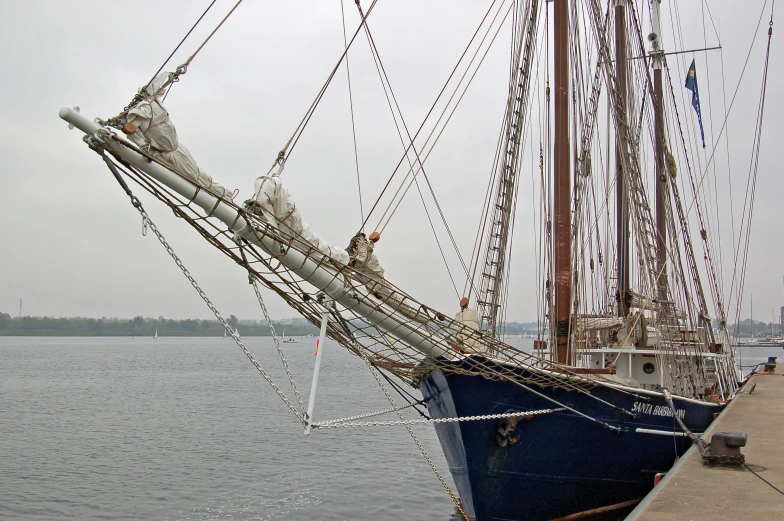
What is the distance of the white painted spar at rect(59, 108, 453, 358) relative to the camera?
7.27 metres

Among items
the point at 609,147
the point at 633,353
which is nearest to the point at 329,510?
the point at 633,353

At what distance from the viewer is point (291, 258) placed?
8.59 m

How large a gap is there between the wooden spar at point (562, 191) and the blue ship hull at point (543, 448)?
1.87 m

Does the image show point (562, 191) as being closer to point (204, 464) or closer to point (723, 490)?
point (723, 490)

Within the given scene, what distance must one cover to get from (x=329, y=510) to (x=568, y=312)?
7324mm

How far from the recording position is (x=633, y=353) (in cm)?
1426

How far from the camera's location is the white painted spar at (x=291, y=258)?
7.27m

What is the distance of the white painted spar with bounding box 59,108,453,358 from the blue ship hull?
0.95 meters

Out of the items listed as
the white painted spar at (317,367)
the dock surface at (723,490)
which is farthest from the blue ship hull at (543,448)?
the white painted spar at (317,367)

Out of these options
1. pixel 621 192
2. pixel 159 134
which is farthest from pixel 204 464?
pixel 159 134

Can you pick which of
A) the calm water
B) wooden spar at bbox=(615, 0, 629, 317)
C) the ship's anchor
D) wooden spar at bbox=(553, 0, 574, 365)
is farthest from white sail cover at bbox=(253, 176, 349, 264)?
wooden spar at bbox=(615, 0, 629, 317)

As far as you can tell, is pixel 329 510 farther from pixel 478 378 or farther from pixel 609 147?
pixel 609 147

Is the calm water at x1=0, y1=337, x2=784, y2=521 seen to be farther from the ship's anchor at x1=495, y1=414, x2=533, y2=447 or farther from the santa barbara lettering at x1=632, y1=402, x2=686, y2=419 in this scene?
the santa barbara lettering at x1=632, y1=402, x2=686, y2=419

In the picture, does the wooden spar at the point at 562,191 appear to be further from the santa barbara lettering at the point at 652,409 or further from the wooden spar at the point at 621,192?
the wooden spar at the point at 621,192
